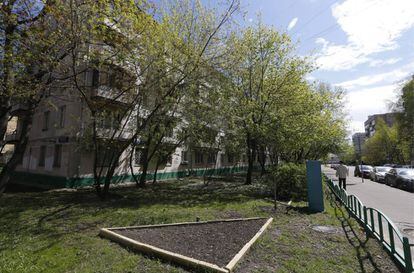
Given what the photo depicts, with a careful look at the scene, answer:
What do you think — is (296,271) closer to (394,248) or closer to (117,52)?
(394,248)

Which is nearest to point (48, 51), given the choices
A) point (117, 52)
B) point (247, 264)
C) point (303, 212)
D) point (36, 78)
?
point (36, 78)

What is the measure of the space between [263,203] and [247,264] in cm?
619

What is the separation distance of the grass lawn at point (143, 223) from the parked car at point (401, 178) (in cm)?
1106

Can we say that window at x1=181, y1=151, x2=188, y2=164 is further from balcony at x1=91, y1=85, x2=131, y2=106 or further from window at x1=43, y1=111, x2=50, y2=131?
window at x1=43, y1=111, x2=50, y2=131

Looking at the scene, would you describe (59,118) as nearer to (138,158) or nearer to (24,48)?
(138,158)

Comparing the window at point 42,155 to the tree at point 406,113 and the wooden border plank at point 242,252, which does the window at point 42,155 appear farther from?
the tree at point 406,113

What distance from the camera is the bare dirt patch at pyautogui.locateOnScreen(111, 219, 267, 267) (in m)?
5.16

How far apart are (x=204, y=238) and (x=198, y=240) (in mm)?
214

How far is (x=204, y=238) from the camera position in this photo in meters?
6.14

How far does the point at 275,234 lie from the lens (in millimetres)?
6680

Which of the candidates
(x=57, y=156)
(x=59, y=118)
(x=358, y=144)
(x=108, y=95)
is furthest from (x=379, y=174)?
(x=59, y=118)

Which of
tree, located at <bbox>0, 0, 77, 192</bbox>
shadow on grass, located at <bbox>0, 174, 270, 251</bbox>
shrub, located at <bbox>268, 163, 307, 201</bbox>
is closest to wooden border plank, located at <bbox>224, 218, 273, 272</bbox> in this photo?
shadow on grass, located at <bbox>0, 174, 270, 251</bbox>

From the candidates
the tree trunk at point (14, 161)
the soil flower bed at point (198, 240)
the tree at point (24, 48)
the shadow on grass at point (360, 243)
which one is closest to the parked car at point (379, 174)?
the shadow on grass at point (360, 243)

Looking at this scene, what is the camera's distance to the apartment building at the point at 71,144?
14766 mm
